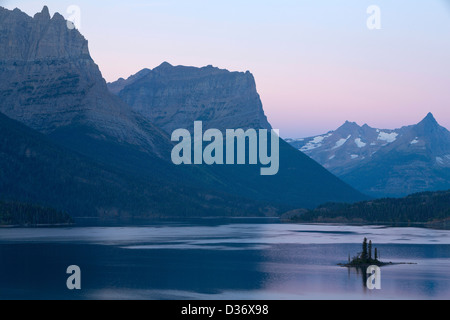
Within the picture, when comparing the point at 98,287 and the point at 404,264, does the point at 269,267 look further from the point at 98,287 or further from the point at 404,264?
the point at 98,287

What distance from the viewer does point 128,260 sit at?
590 ft

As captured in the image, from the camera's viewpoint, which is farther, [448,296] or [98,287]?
Answer: [98,287]
